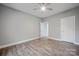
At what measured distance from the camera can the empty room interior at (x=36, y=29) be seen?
299cm

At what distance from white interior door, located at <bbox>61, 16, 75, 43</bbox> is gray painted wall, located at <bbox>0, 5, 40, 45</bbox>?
240 centimetres

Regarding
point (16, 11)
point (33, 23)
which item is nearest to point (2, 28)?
point (16, 11)

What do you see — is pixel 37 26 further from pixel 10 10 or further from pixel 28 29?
pixel 10 10

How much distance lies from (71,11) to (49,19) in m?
2.17

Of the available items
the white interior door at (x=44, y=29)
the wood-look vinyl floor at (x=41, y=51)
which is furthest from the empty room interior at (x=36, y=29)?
the white interior door at (x=44, y=29)

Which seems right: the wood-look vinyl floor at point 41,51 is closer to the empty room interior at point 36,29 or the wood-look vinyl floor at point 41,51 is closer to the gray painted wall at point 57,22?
the empty room interior at point 36,29

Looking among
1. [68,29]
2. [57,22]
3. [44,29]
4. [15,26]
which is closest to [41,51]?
[15,26]

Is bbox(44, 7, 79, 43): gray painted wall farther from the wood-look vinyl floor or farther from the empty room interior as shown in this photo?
the wood-look vinyl floor

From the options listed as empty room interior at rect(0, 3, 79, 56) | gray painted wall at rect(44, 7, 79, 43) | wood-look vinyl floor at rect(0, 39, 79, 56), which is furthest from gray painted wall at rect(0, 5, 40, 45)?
gray painted wall at rect(44, 7, 79, 43)

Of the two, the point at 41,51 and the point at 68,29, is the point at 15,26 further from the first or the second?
the point at 68,29

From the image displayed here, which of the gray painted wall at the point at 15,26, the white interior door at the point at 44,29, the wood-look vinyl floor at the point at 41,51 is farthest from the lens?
the white interior door at the point at 44,29

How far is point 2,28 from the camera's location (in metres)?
3.22

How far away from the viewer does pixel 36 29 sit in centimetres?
582

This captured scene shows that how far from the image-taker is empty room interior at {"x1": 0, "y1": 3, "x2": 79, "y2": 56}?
2990mm
